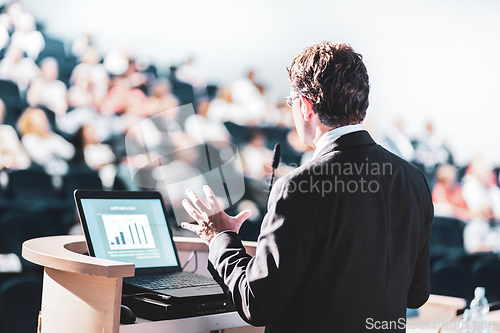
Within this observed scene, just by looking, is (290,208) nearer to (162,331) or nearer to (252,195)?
(162,331)

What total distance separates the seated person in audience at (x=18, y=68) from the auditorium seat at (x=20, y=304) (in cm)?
113

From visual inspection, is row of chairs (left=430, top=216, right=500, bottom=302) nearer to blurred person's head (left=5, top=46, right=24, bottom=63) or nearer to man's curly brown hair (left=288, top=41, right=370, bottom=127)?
man's curly brown hair (left=288, top=41, right=370, bottom=127)

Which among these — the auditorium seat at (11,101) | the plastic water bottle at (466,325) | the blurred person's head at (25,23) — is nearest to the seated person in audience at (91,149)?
the auditorium seat at (11,101)

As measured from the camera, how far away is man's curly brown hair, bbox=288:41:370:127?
80 cm

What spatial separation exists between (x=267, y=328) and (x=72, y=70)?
2.56 m

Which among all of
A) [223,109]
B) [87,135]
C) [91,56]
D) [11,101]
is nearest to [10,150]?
[11,101]

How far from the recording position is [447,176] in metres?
3.64

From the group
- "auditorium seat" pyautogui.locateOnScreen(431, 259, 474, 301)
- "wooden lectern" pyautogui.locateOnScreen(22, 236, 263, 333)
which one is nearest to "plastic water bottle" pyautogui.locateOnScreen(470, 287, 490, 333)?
"wooden lectern" pyautogui.locateOnScreen(22, 236, 263, 333)

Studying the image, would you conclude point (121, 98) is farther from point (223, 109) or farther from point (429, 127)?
point (429, 127)

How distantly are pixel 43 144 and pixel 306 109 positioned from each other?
2346 mm

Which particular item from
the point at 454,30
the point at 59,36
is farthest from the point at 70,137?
the point at 454,30

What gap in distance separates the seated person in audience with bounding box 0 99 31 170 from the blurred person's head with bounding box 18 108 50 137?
0.06 m

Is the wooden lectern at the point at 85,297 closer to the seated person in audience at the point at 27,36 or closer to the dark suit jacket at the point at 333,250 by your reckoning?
the dark suit jacket at the point at 333,250

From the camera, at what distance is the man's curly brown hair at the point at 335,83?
0.80 metres
